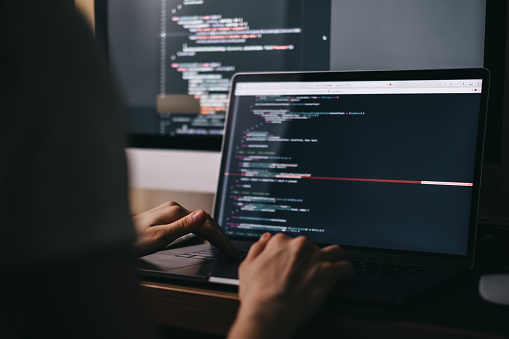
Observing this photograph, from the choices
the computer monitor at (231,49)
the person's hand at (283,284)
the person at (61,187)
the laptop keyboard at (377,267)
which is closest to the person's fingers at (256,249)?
the person's hand at (283,284)

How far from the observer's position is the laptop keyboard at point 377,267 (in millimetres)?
745

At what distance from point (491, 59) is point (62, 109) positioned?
2.64ft

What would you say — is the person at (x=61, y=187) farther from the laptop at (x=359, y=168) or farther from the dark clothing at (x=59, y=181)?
the laptop at (x=359, y=168)

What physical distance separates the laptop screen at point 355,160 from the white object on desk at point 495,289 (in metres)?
0.18

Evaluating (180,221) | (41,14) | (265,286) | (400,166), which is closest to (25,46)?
(41,14)

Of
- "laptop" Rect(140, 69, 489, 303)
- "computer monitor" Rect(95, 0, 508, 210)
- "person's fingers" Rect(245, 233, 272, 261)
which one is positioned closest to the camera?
"person's fingers" Rect(245, 233, 272, 261)

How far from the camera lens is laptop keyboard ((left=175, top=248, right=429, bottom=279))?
745 mm

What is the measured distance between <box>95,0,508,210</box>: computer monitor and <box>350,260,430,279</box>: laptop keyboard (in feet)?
0.85

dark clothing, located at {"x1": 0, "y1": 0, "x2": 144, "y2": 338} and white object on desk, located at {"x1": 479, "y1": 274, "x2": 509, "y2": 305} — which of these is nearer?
dark clothing, located at {"x1": 0, "y1": 0, "x2": 144, "y2": 338}

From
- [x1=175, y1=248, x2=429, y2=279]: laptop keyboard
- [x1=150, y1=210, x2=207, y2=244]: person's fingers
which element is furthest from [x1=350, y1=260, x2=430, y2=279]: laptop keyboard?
[x1=150, y1=210, x2=207, y2=244]: person's fingers

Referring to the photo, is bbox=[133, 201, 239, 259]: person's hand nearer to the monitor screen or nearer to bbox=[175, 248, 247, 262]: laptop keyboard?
bbox=[175, 248, 247, 262]: laptop keyboard

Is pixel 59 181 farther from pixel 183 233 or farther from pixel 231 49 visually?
pixel 231 49

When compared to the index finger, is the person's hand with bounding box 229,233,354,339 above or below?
above

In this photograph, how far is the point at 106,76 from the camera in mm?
424
